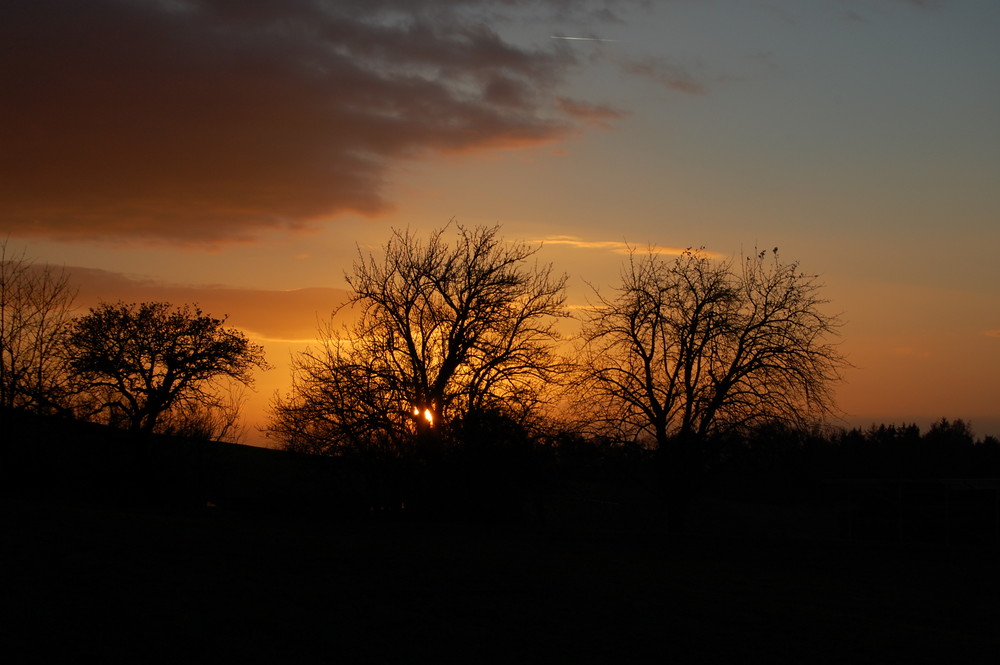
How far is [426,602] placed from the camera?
11.4 m

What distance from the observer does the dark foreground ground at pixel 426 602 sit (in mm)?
9156

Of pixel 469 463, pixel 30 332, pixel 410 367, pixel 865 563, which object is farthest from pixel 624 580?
pixel 30 332

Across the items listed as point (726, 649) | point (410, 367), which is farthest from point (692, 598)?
point (410, 367)

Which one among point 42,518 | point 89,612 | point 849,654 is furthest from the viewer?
point 42,518

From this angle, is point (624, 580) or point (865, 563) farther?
point (865, 563)

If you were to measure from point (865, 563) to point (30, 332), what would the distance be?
84.7ft

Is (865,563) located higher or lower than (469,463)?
lower

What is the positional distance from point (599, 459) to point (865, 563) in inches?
504

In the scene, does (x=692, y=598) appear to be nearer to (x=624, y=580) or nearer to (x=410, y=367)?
(x=624, y=580)

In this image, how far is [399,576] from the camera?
42.7 feet

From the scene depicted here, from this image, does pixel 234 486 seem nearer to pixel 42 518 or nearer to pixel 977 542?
pixel 42 518

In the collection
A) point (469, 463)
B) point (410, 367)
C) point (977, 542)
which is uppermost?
point (410, 367)

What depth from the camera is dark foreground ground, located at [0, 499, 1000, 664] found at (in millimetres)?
9156

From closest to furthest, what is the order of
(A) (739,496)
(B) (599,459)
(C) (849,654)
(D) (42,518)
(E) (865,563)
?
(C) (849,654) < (D) (42,518) < (E) (865,563) < (B) (599,459) < (A) (739,496)
